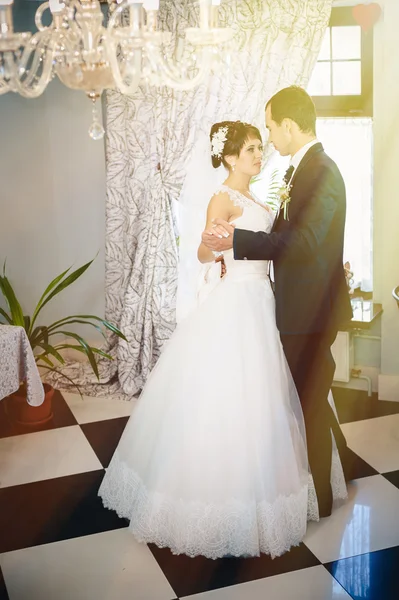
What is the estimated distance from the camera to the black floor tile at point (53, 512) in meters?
3.08

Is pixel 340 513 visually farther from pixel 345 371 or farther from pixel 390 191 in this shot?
pixel 390 191

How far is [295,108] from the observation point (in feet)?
9.70

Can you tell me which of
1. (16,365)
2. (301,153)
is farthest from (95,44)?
(16,365)

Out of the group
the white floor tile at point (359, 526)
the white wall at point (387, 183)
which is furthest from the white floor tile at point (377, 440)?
the white wall at point (387, 183)

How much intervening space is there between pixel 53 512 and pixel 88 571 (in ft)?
1.71

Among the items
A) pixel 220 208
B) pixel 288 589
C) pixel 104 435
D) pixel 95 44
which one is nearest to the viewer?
pixel 95 44

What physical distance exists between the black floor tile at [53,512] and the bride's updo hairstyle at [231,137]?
165cm

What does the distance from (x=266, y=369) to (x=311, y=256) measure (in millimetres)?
490

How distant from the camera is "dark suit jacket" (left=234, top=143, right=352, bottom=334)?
287 centimetres

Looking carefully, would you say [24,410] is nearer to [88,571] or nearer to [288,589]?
[88,571]

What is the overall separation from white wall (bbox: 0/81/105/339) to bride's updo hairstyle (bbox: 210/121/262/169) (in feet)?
6.47

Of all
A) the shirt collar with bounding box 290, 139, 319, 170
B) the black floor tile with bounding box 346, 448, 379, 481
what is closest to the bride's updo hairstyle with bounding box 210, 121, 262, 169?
the shirt collar with bounding box 290, 139, 319, 170

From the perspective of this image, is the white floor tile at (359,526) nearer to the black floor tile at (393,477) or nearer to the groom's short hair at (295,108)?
the black floor tile at (393,477)

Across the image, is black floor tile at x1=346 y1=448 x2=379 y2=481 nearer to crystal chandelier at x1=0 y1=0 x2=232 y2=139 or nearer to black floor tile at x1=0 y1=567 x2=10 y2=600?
black floor tile at x1=0 y1=567 x2=10 y2=600
